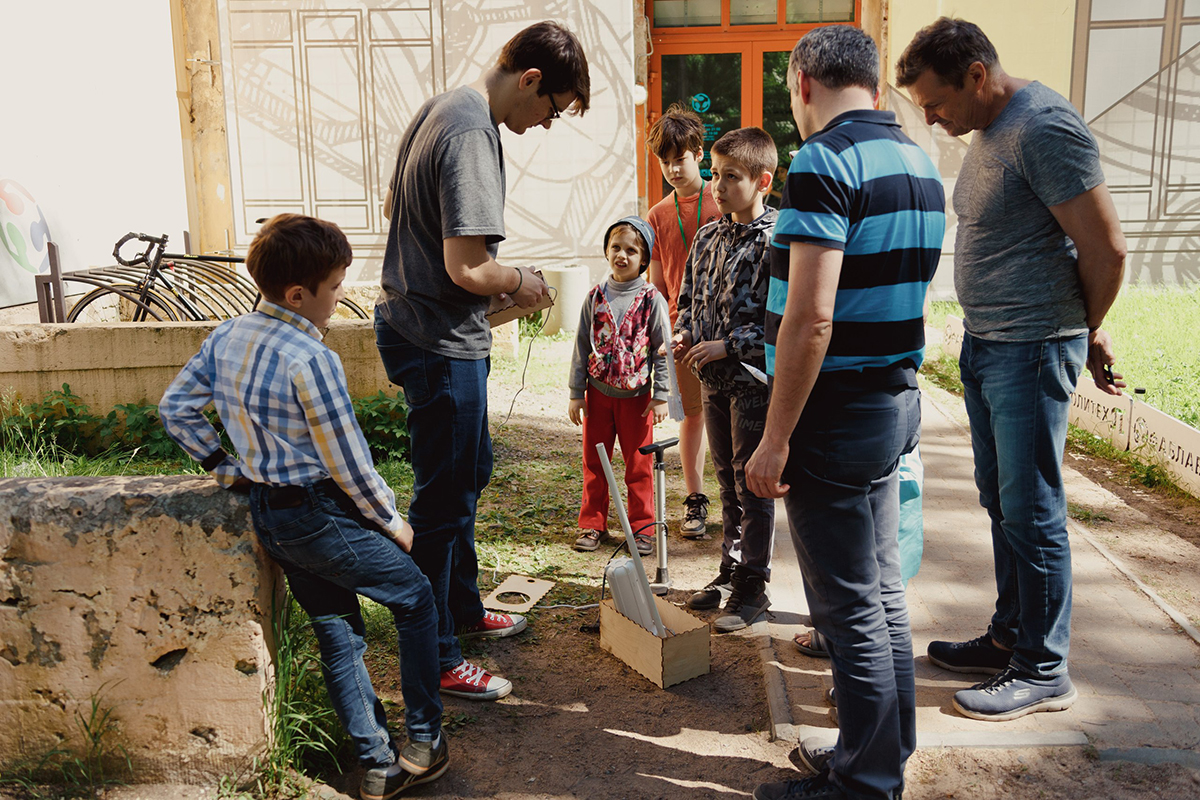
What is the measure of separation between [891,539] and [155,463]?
469 cm

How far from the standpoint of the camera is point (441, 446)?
2998 mm

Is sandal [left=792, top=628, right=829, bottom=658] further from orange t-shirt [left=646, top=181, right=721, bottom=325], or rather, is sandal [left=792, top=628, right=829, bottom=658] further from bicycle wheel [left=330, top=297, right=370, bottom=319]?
bicycle wheel [left=330, top=297, right=370, bottom=319]

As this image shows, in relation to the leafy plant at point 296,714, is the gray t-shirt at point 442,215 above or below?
above

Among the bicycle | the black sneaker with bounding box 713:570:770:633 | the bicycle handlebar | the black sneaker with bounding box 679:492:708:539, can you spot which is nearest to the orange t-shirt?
the black sneaker with bounding box 679:492:708:539

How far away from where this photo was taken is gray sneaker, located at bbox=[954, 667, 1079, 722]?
2961 mm

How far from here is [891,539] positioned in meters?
2.50

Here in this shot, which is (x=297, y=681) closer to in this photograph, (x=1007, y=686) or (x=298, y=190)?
(x=1007, y=686)

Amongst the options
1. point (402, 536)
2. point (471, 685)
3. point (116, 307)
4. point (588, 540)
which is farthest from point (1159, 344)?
point (116, 307)

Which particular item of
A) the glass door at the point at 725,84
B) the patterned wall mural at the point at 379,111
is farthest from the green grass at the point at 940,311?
the patterned wall mural at the point at 379,111

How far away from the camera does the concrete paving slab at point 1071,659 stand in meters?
2.87

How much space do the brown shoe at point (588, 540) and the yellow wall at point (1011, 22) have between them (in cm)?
843

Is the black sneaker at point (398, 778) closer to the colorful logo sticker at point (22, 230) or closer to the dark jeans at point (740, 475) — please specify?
the dark jeans at point (740, 475)

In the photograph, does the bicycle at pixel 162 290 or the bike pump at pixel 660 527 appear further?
the bicycle at pixel 162 290

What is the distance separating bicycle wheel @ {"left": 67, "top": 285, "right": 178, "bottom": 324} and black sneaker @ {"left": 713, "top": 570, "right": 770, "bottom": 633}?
15.2ft
